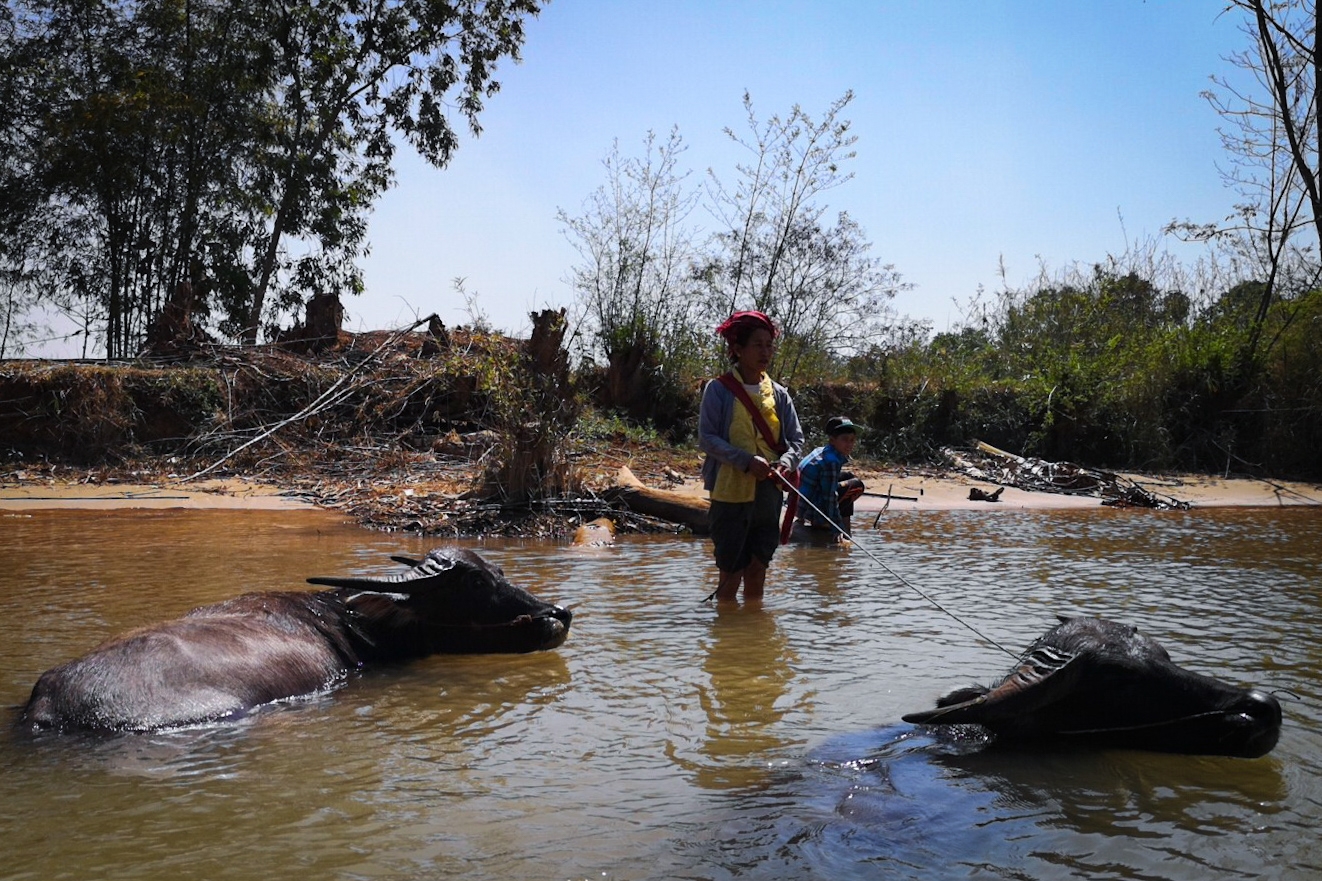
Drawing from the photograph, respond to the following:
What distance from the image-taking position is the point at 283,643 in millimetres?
4414

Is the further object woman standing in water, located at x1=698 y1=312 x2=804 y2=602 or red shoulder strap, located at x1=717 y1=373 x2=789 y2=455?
red shoulder strap, located at x1=717 y1=373 x2=789 y2=455

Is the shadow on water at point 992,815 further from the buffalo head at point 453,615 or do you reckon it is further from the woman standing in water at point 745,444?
the woman standing in water at point 745,444

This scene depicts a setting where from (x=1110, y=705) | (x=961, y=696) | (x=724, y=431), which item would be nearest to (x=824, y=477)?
(x=724, y=431)

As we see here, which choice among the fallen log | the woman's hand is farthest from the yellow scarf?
the fallen log

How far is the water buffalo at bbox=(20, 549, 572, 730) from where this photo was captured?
3.69 m

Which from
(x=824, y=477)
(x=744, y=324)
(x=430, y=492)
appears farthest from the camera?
(x=430, y=492)

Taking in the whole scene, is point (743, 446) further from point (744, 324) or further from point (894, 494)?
point (894, 494)

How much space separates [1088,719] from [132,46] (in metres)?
16.6

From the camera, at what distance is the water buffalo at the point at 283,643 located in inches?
145

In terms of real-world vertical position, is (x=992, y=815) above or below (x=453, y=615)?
below

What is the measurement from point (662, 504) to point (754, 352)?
4.15m

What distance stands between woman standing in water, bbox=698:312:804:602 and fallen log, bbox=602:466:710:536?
348 centimetres

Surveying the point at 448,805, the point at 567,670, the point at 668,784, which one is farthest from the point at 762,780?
the point at 567,670

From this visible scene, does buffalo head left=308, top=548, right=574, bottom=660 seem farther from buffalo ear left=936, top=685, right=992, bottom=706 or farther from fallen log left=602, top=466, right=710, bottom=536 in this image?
fallen log left=602, top=466, right=710, bottom=536
